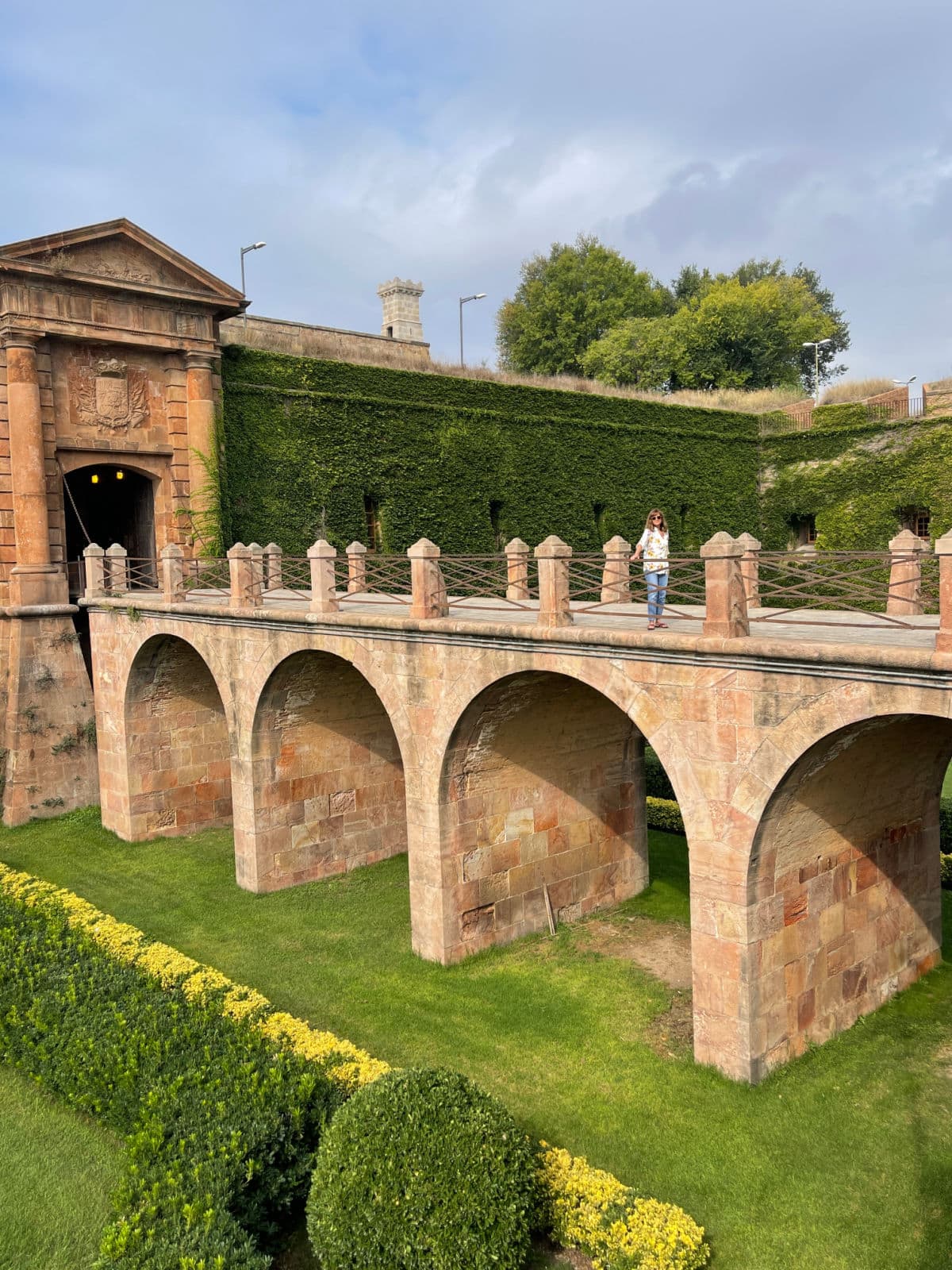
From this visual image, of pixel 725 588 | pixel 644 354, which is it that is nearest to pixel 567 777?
pixel 725 588

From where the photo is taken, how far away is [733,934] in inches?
387

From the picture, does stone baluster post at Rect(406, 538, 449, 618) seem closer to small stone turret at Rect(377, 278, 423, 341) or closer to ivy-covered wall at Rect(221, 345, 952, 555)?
ivy-covered wall at Rect(221, 345, 952, 555)

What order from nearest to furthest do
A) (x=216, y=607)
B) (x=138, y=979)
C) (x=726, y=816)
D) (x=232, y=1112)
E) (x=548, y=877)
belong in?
(x=232, y=1112) → (x=726, y=816) → (x=138, y=979) → (x=548, y=877) → (x=216, y=607)

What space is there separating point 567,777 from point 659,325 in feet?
115

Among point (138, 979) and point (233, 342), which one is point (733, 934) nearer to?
point (138, 979)

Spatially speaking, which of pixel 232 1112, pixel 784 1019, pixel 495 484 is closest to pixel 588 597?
pixel 495 484

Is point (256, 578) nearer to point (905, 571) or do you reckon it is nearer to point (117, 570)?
point (117, 570)

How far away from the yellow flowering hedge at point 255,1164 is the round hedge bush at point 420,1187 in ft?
1.55

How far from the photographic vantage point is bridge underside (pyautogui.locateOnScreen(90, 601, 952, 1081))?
959 centimetres

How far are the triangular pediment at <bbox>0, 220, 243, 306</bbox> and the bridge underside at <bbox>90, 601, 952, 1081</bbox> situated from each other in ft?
23.0

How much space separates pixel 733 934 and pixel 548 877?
4.96m

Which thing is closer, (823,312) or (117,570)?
(117,570)

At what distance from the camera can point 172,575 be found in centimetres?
1770

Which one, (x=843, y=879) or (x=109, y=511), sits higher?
(x=109, y=511)
